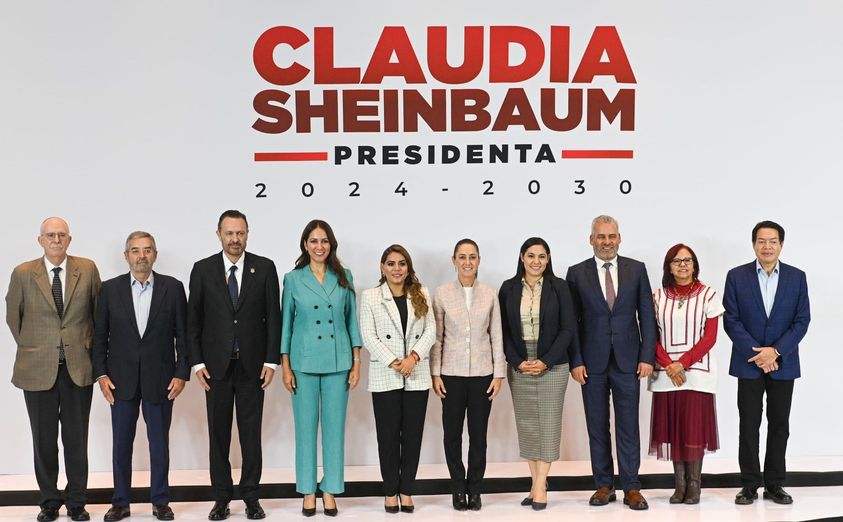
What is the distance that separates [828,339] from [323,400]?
3.56 m

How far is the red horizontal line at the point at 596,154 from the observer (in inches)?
229

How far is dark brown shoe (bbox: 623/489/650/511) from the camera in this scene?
4.91m

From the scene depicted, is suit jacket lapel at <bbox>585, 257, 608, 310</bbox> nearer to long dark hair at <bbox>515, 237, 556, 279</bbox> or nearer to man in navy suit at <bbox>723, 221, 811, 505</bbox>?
long dark hair at <bbox>515, 237, 556, 279</bbox>

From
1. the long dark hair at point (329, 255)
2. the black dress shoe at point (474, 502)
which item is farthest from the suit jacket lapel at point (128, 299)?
the black dress shoe at point (474, 502)

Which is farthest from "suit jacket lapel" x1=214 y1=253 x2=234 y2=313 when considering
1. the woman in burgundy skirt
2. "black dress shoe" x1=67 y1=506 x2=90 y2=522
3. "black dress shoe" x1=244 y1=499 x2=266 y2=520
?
the woman in burgundy skirt

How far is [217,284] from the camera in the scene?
15.6 ft

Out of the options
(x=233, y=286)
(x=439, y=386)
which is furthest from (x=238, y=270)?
(x=439, y=386)

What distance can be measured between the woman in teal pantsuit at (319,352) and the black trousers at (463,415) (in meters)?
0.56

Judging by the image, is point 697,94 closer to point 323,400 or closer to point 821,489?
point 821,489

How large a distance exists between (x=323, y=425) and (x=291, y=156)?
187cm

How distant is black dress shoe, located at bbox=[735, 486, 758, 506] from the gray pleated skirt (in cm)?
112

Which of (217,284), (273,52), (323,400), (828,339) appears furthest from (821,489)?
(273,52)

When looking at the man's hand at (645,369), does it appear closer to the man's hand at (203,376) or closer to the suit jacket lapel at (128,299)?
the man's hand at (203,376)

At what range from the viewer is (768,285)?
503 cm
